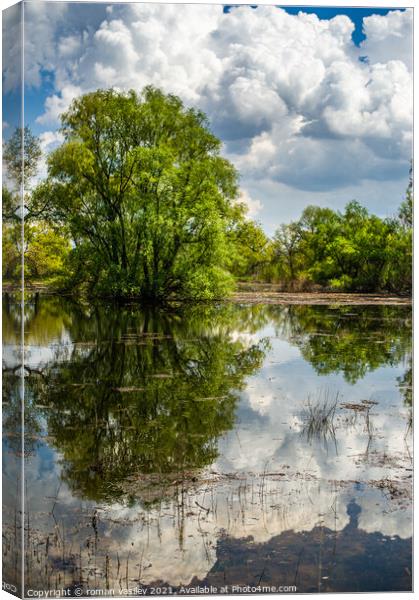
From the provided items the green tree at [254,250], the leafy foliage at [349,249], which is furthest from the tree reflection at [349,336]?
the green tree at [254,250]

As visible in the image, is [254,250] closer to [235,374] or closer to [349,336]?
[235,374]

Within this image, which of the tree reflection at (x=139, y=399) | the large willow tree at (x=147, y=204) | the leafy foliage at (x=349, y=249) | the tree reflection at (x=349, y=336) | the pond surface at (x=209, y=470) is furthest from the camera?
the large willow tree at (x=147, y=204)

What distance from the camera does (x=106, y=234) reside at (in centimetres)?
2128

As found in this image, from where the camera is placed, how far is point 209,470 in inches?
271

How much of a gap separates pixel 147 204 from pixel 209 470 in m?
14.8

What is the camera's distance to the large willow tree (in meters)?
15.7

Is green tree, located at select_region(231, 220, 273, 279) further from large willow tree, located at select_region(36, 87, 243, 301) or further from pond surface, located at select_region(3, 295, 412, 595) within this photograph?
pond surface, located at select_region(3, 295, 412, 595)

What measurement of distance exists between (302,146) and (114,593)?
496cm

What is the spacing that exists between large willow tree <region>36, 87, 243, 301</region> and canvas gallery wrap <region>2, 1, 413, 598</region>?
8.42ft

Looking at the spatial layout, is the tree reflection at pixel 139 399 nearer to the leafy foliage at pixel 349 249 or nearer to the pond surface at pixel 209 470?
the pond surface at pixel 209 470

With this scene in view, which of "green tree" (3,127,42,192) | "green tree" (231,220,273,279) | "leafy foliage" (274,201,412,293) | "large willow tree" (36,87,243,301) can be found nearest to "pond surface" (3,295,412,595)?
"green tree" (3,127,42,192)

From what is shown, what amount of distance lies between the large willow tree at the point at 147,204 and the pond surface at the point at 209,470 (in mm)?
5003

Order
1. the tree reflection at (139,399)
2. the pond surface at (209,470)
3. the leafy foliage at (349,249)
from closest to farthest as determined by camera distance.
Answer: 1. the pond surface at (209,470)
2. the tree reflection at (139,399)
3. the leafy foliage at (349,249)

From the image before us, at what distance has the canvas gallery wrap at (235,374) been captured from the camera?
5113 mm
